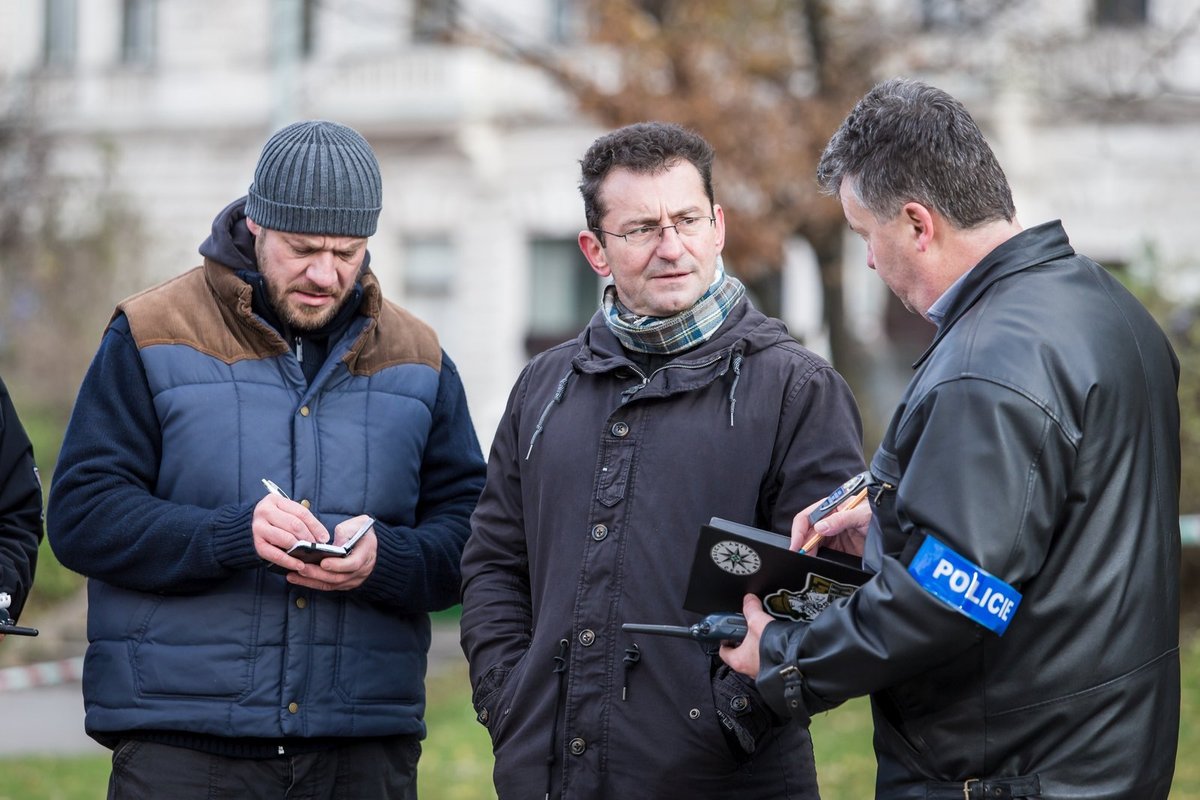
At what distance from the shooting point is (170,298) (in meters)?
4.05

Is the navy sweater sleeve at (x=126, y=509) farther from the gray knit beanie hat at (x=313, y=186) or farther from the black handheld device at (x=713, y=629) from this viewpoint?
the black handheld device at (x=713, y=629)

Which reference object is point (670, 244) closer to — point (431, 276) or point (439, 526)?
point (439, 526)

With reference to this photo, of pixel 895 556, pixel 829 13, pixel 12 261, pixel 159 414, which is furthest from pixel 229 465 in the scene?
pixel 12 261

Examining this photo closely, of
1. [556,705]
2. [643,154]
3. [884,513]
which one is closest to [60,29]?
[643,154]

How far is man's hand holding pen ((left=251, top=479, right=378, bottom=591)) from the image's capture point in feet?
12.3

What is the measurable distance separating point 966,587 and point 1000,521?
12cm

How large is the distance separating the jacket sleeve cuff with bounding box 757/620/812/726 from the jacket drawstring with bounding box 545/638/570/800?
0.63 m

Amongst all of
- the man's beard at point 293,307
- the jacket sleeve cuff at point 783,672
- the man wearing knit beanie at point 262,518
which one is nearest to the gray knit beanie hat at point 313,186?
the man wearing knit beanie at point 262,518

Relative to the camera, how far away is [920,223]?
10.0 ft

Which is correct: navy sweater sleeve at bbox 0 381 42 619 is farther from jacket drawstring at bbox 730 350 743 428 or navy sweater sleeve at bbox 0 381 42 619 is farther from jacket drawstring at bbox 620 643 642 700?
jacket drawstring at bbox 730 350 743 428

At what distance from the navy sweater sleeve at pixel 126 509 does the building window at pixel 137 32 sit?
22917mm

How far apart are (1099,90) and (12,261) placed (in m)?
10.1

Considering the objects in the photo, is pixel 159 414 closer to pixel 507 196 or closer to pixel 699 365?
pixel 699 365

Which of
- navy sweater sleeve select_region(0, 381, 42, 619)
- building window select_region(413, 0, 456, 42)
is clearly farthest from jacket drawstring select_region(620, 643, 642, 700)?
building window select_region(413, 0, 456, 42)
